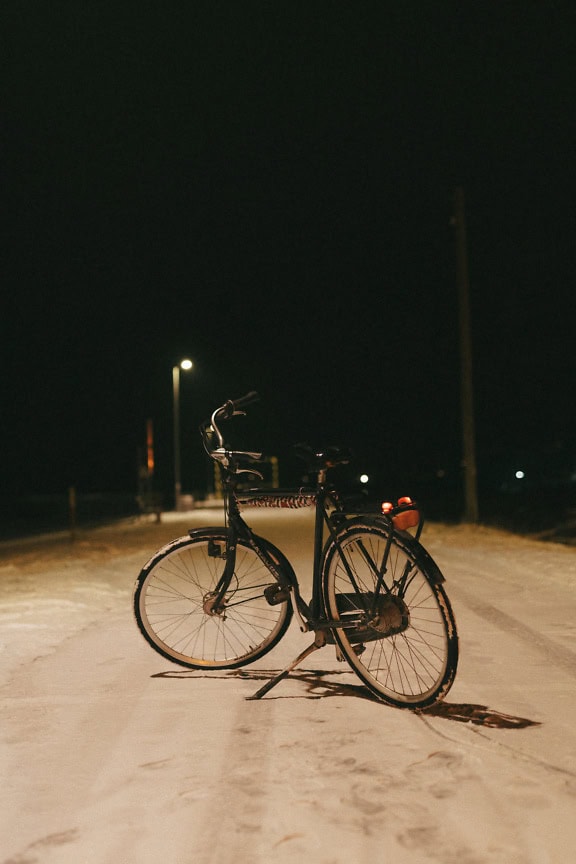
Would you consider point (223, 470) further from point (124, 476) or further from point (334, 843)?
point (124, 476)

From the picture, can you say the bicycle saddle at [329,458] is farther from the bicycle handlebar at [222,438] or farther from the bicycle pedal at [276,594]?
the bicycle pedal at [276,594]

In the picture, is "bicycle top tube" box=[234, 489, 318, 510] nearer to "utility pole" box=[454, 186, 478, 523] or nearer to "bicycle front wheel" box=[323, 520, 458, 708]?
"bicycle front wheel" box=[323, 520, 458, 708]

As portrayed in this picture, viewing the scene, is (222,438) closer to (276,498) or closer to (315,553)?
(276,498)

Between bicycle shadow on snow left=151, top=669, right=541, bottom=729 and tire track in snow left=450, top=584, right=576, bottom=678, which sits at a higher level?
bicycle shadow on snow left=151, top=669, right=541, bottom=729

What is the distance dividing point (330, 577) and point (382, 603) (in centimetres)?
32

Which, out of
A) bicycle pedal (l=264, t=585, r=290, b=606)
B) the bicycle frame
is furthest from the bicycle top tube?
bicycle pedal (l=264, t=585, r=290, b=606)

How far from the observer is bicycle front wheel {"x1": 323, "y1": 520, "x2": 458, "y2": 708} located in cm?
362

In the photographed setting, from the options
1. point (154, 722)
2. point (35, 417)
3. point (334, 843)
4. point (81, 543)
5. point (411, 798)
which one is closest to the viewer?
point (334, 843)

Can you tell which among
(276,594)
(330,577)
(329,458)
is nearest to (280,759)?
(330,577)

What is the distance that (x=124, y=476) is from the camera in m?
74.9

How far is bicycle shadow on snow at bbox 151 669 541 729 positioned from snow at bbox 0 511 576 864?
15 mm

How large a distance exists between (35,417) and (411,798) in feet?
238

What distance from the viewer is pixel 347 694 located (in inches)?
160

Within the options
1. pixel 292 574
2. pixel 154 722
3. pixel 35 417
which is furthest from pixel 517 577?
pixel 35 417
